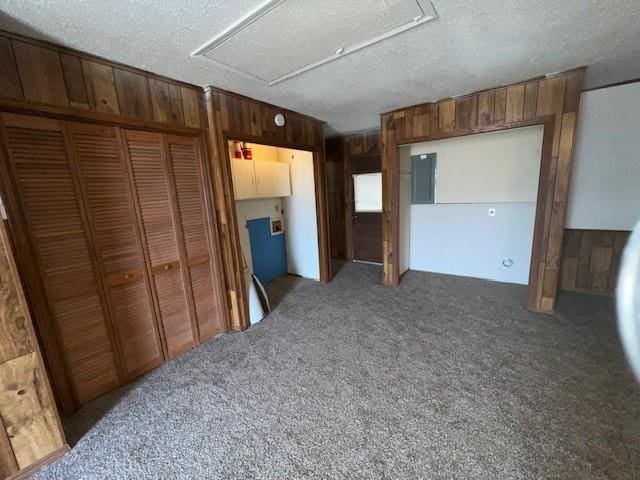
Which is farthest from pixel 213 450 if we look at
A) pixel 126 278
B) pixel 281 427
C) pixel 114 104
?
pixel 114 104

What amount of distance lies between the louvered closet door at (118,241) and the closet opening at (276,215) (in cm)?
121

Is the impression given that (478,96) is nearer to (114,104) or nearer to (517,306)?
(517,306)

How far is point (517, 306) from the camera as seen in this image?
2.91 meters

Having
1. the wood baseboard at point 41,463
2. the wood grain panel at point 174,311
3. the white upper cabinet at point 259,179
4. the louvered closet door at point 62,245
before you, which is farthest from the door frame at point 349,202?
the wood baseboard at point 41,463

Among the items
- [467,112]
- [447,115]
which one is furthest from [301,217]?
[467,112]

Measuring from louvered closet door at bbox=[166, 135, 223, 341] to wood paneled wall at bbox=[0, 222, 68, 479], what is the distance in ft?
3.53

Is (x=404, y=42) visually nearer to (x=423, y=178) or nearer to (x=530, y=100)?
(x=530, y=100)

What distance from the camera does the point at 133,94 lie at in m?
1.91

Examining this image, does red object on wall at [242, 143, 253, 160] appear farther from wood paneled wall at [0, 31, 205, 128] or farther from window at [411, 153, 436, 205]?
window at [411, 153, 436, 205]

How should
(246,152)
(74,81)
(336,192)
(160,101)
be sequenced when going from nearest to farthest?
(74,81) < (160,101) < (246,152) < (336,192)

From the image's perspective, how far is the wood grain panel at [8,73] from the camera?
1418 mm

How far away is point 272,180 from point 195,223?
1509 millimetres

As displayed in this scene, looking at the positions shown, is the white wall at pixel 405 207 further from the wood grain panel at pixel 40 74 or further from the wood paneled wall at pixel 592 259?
the wood grain panel at pixel 40 74

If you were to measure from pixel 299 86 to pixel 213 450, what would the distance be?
270cm
